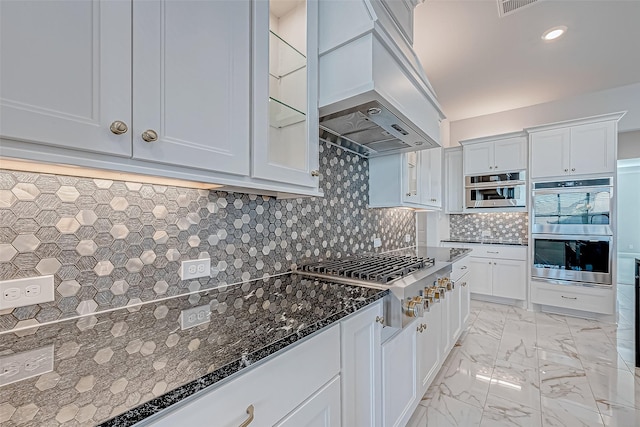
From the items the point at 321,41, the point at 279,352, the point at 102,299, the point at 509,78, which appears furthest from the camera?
the point at 509,78

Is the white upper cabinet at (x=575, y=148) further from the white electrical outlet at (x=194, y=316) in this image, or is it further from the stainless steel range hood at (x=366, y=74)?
the white electrical outlet at (x=194, y=316)

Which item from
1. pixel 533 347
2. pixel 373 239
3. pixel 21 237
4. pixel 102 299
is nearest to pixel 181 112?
pixel 21 237

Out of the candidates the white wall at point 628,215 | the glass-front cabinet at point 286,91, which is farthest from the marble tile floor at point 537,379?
the white wall at point 628,215

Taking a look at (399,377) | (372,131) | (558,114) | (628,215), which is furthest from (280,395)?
(628,215)

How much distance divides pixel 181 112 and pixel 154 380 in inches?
29.1

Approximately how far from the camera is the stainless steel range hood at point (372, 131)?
1.56 meters

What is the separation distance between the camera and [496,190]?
4.07 metres

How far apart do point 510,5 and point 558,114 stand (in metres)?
2.60

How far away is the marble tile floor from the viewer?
1789mm

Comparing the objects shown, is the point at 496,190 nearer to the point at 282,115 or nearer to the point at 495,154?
the point at 495,154

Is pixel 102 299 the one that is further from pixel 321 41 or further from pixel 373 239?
pixel 373 239

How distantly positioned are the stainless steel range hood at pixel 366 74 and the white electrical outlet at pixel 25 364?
138 cm

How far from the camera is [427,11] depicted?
2.38 m

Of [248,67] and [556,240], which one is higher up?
[248,67]
